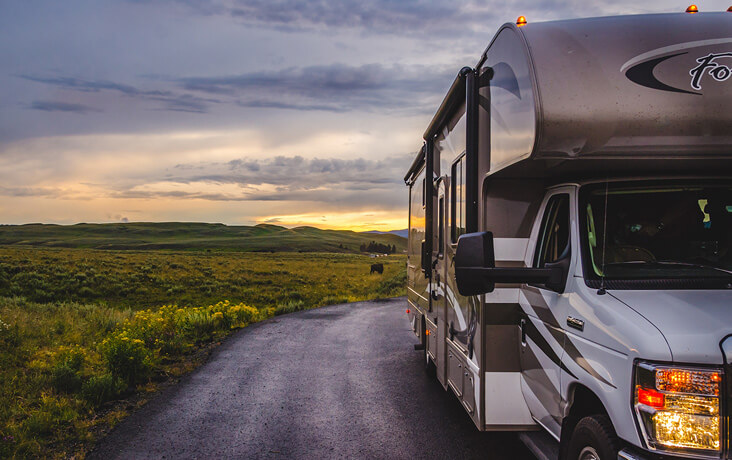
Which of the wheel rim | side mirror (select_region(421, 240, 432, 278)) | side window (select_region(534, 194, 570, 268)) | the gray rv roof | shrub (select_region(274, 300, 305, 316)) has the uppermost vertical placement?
the gray rv roof

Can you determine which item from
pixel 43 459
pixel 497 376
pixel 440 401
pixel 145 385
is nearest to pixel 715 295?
pixel 497 376

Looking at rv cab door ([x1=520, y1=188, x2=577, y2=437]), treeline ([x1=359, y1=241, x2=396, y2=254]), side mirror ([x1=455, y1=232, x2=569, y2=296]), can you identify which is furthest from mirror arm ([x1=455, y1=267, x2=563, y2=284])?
treeline ([x1=359, y1=241, x2=396, y2=254])

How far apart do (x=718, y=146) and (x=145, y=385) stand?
733 centimetres

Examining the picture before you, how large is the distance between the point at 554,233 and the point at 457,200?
1450 mm

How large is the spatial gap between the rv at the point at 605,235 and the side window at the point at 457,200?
0.62m

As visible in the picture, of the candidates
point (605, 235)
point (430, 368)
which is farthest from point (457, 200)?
point (430, 368)

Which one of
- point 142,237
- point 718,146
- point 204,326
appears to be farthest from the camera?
point 142,237

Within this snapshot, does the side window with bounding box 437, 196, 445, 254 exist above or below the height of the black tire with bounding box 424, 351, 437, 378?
above

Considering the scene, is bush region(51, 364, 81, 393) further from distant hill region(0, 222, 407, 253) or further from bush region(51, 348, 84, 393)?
distant hill region(0, 222, 407, 253)

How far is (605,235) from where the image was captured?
3.72m

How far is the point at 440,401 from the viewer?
23.2 ft

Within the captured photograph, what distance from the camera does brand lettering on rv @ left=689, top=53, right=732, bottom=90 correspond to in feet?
11.4

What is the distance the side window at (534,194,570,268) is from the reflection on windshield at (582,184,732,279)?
209 mm

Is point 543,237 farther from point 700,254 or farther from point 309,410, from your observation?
point 309,410
